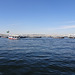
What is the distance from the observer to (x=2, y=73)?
10.6 meters

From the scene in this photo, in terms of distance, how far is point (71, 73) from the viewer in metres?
11.1

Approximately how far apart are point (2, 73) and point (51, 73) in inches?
249

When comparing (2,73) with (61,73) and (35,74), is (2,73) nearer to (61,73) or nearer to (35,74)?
(35,74)

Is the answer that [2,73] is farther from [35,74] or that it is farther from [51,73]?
[51,73]

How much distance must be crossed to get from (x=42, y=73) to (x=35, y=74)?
96cm

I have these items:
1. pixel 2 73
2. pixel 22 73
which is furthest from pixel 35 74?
pixel 2 73

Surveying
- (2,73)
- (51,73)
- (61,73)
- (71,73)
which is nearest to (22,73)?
(2,73)

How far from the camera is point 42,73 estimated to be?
1091cm

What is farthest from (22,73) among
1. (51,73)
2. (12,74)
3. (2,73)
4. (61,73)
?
(61,73)

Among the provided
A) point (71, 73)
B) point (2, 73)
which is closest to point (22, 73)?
point (2, 73)

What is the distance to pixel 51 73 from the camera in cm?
1095

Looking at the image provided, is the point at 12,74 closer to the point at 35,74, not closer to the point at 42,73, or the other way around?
the point at 35,74

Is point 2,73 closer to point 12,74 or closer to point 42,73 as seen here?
point 12,74

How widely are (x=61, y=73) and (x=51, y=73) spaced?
1333mm
